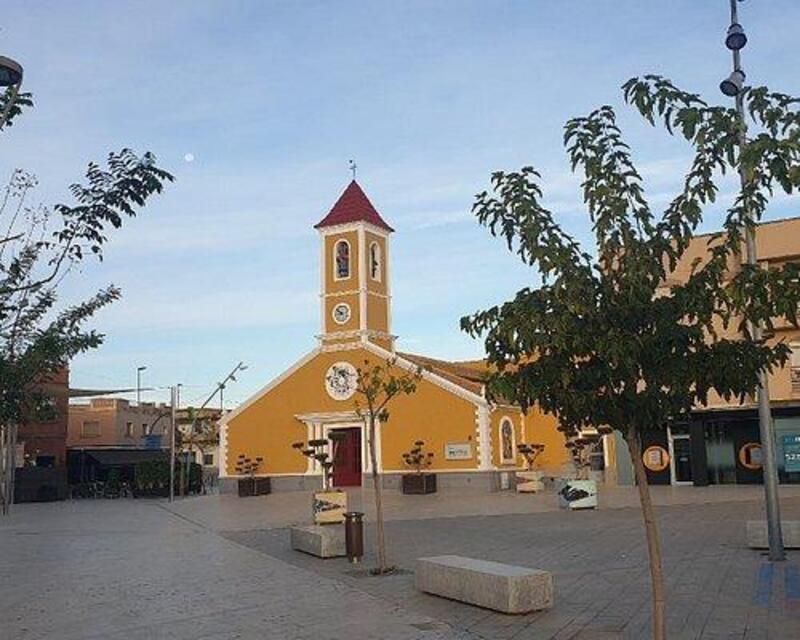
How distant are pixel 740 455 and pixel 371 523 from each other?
638 inches

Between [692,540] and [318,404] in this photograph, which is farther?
[318,404]

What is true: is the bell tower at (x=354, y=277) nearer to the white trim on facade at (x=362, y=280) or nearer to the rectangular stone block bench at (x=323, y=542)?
the white trim on facade at (x=362, y=280)

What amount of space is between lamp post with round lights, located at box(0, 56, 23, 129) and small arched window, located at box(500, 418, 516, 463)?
99.1ft

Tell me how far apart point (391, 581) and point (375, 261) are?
92.1 feet

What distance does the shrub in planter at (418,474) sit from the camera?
3344 centimetres

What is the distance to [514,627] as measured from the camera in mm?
8867

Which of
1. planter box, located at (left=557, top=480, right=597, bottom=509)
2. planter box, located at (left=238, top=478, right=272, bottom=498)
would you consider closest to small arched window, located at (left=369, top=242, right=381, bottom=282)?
planter box, located at (left=238, top=478, right=272, bottom=498)

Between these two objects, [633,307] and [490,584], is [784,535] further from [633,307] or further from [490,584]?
[633,307]

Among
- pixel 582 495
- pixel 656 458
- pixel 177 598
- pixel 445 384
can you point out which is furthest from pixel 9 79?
pixel 656 458

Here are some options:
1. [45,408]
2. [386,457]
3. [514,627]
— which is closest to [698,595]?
[514,627]

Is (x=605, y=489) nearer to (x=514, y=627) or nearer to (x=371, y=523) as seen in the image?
(x=371, y=523)

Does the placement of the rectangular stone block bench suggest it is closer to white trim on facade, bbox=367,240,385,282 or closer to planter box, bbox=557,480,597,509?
planter box, bbox=557,480,597,509

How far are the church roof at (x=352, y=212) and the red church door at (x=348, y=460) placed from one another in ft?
29.8

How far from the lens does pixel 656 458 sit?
32781 mm
